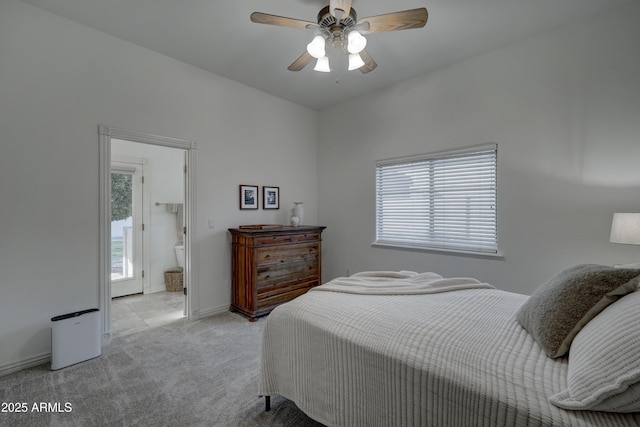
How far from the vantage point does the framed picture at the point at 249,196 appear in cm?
386

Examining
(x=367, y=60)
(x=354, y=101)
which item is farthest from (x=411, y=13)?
(x=354, y=101)

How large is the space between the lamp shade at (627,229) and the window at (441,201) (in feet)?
3.34

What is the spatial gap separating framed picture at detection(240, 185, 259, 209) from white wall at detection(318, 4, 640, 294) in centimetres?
197

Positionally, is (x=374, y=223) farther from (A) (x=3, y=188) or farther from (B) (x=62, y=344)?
(A) (x=3, y=188)

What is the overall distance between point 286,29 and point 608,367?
122 inches

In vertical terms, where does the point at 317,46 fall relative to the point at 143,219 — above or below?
above

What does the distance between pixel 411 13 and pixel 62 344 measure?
12.1ft

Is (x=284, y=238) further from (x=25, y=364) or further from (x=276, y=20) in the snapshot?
(x=25, y=364)

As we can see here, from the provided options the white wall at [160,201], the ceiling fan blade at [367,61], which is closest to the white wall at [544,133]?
the ceiling fan blade at [367,61]

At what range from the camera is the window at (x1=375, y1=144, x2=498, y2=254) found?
3.13 meters

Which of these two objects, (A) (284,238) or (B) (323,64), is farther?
(A) (284,238)

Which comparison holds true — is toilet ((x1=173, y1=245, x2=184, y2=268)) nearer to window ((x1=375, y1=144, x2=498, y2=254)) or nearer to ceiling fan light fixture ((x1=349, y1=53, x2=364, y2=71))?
window ((x1=375, y1=144, x2=498, y2=254))

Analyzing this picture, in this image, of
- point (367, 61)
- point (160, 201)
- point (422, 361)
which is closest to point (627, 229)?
point (422, 361)

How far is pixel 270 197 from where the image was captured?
418 cm
